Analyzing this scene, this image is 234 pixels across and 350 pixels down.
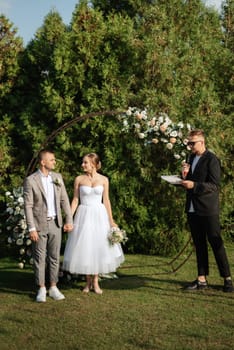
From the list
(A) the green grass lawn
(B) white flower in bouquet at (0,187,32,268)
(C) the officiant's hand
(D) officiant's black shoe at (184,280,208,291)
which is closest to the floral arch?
(B) white flower in bouquet at (0,187,32,268)

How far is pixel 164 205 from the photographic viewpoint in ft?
29.7

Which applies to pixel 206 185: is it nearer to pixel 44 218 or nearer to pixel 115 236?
pixel 115 236

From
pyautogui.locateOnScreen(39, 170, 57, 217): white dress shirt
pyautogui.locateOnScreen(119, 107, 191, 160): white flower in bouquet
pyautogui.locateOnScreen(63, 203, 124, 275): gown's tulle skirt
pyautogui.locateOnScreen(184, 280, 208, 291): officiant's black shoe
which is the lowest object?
pyautogui.locateOnScreen(184, 280, 208, 291): officiant's black shoe

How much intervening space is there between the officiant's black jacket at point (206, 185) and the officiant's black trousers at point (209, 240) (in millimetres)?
124

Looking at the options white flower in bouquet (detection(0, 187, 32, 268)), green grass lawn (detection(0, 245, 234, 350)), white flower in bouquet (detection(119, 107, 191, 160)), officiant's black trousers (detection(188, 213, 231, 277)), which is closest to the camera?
green grass lawn (detection(0, 245, 234, 350))

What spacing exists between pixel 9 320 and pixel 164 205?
15.2ft

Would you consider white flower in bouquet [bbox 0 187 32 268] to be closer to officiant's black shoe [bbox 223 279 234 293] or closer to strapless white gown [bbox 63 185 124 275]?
strapless white gown [bbox 63 185 124 275]

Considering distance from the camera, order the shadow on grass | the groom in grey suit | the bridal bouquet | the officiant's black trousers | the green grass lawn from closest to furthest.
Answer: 1. the green grass lawn
2. the groom in grey suit
3. the officiant's black trousers
4. the bridal bouquet
5. the shadow on grass

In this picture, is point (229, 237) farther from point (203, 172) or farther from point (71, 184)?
point (203, 172)

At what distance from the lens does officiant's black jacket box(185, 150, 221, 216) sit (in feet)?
19.0

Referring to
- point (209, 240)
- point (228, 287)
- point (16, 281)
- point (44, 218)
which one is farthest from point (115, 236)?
point (16, 281)

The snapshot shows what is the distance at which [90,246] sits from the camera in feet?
19.7

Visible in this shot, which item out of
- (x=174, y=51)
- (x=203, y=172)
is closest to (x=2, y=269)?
(x=203, y=172)

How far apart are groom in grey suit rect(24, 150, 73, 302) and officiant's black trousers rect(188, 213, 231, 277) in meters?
1.61
